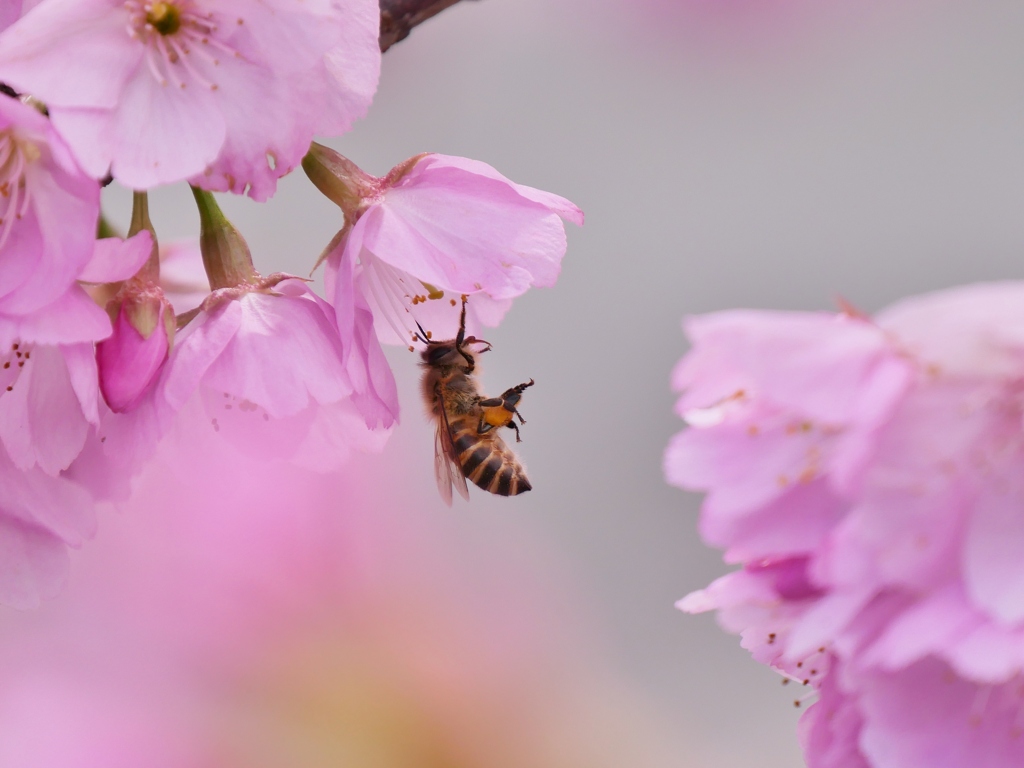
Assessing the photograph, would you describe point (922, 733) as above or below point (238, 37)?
below

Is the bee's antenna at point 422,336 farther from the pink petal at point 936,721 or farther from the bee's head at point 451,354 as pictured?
the pink petal at point 936,721

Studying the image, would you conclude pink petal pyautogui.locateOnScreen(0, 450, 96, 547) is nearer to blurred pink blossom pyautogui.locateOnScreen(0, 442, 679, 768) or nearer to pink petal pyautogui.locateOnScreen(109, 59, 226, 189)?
pink petal pyautogui.locateOnScreen(109, 59, 226, 189)

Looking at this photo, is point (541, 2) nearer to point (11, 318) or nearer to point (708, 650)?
point (708, 650)

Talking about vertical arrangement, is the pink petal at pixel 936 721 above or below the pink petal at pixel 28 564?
below

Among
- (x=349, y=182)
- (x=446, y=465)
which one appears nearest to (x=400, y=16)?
(x=349, y=182)

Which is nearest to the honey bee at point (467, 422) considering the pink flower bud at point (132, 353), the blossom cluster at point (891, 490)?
the pink flower bud at point (132, 353)

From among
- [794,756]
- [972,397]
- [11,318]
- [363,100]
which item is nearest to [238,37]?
[363,100]

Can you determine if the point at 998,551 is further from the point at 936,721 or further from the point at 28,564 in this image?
the point at 28,564
